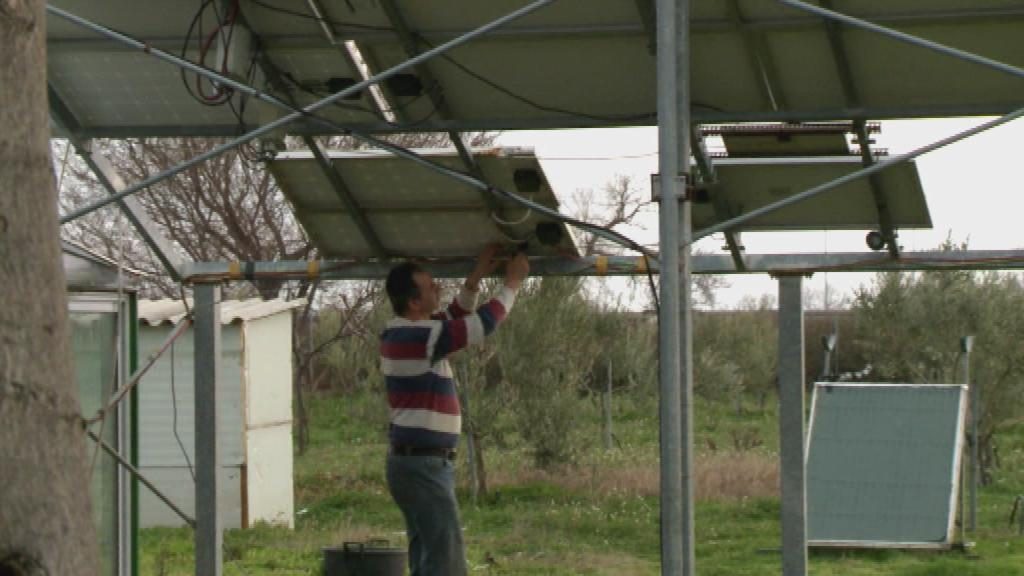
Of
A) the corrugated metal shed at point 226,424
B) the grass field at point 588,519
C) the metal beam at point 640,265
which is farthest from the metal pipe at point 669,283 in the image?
the corrugated metal shed at point 226,424

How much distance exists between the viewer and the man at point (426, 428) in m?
7.86

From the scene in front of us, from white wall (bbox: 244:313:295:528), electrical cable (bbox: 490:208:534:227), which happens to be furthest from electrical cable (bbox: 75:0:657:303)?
white wall (bbox: 244:313:295:528)

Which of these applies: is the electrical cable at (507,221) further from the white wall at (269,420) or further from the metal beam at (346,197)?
the white wall at (269,420)

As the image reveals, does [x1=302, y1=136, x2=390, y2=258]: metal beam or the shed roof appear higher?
[x1=302, y1=136, x2=390, y2=258]: metal beam

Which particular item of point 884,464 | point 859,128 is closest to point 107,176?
point 859,128

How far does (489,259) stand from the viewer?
8875 millimetres

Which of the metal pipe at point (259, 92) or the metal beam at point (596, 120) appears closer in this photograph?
the metal pipe at point (259, 92)

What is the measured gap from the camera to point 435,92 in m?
8.75

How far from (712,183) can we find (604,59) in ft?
3.19

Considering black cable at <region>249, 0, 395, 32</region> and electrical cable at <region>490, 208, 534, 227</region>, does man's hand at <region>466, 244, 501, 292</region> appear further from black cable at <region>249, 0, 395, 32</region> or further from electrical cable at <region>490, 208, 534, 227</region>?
black cable at <region>249, 0, 395, 32</region>

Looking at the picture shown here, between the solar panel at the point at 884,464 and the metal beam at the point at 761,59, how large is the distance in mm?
7204

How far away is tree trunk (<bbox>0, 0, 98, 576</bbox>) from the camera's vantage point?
15.7ft

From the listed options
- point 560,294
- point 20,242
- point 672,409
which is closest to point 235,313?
point 560,294

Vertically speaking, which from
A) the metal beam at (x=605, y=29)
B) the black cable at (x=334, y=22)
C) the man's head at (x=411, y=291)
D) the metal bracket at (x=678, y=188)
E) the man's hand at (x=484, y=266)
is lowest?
the man's head at (x=411, y=291)
